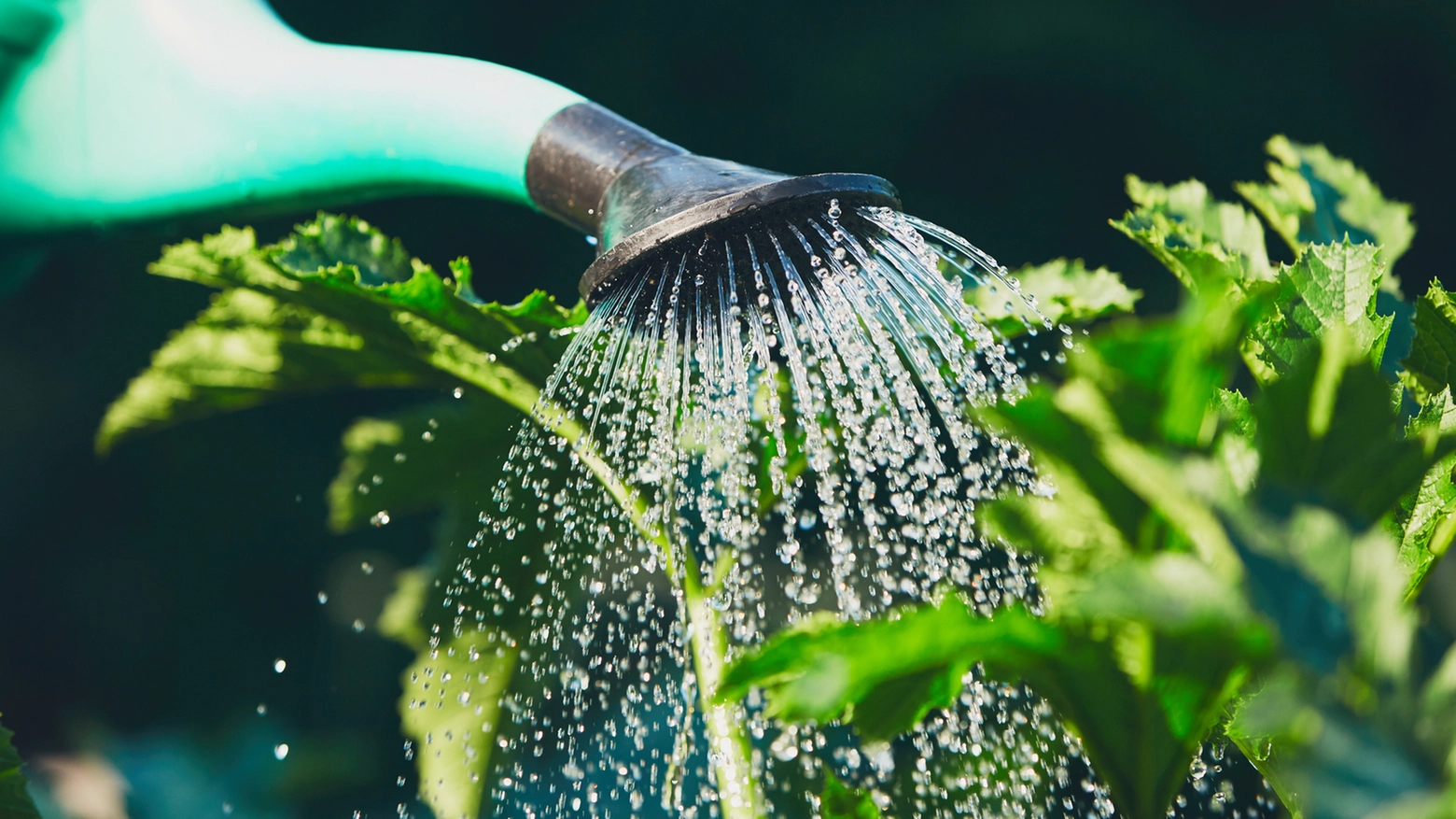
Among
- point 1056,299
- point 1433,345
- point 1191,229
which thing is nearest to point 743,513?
point 1056,299

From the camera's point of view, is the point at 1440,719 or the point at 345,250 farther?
the point at 345,250

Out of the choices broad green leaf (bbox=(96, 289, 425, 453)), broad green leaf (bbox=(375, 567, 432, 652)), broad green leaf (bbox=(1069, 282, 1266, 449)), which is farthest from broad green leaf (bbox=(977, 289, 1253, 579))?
broad green leaf (bbox=(375, 567, 432, 652))

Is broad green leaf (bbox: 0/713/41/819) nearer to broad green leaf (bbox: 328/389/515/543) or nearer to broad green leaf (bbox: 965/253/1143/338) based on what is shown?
broad green leaf (bbox: 328/389/515/543)

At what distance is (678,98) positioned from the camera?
169cm

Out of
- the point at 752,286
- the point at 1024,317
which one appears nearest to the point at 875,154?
the point at 1024,317

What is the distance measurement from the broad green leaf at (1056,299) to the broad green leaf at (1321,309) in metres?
0.24

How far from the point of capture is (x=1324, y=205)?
942 mm

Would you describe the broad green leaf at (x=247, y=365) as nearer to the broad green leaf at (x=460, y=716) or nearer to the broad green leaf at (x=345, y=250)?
the broad green leaf at (x=345, y=250)

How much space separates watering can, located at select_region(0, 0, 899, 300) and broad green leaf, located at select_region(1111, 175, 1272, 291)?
17.3 inches

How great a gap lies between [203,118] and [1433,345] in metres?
0.98

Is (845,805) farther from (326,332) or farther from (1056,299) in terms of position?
(326,332)

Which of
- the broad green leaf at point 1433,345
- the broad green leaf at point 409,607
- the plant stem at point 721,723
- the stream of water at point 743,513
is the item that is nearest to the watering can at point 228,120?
the stream of water at point 743,513

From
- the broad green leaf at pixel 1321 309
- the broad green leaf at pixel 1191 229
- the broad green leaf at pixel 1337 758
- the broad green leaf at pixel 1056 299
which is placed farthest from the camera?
the broad green leaf at pixel 1056 299

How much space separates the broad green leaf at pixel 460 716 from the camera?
1.04m
